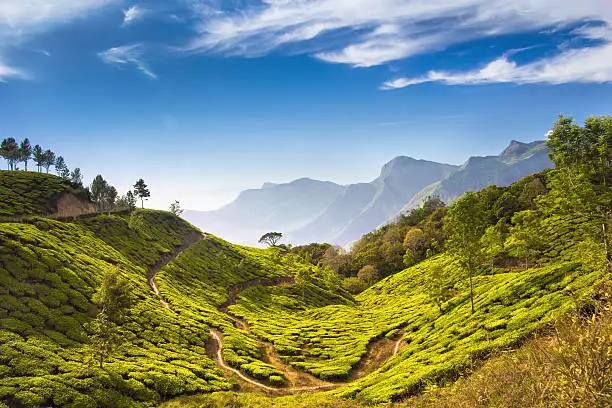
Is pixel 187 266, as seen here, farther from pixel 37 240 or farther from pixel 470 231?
pixel 470 231

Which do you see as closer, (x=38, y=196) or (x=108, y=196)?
(x=38, y=196)

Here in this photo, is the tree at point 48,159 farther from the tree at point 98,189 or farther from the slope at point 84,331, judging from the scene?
the slope at point 84,331

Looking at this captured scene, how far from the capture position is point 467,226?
141 feet

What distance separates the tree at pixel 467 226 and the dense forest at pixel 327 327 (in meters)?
0.19

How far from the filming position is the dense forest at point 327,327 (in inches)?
574

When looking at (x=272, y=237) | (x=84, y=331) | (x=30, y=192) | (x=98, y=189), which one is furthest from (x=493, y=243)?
(x=98, y=189)

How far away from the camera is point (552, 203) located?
4244 cm

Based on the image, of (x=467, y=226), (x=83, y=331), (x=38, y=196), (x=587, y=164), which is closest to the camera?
(x=587, y=164)

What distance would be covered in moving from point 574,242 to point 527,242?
849cm

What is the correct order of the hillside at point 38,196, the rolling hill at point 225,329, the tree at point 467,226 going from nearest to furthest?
1. the rolling hill at point 225,329
2. the tree at point 467,226
3. the hillside at point 38,196

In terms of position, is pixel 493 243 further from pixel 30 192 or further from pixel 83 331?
pixel 30 192

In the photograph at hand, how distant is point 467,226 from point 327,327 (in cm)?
3578

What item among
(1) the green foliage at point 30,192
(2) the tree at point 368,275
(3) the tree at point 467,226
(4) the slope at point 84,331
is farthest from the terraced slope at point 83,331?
(2) the tree at point 368,275

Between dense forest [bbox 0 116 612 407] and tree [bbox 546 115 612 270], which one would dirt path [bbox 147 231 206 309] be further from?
tree [bbox 546 115 612 270]
